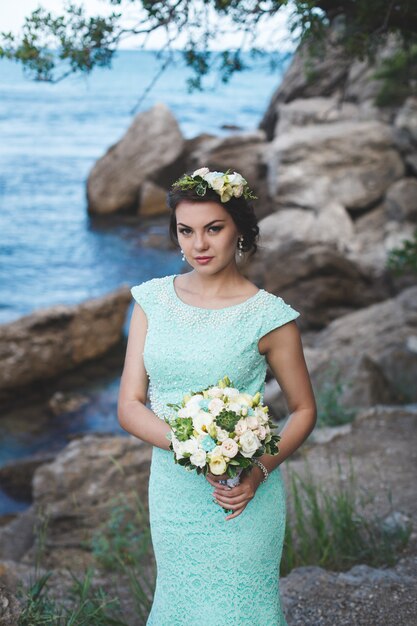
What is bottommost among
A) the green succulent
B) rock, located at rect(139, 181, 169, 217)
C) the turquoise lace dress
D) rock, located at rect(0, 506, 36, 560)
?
rock, located at rect(139, 181, 169, 217)

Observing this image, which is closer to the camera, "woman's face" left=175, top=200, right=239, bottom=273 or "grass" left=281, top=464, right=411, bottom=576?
"woman's face" left=175, top=200, right=239, bottom=273

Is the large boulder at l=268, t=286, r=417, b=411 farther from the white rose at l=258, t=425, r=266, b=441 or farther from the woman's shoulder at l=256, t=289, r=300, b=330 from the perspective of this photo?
the white rose at l=258, t=425, r=266, b=441

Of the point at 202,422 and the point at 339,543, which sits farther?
the point at 339,543

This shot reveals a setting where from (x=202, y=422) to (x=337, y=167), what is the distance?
45.6 feet

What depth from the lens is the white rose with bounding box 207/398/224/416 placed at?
2.58 m

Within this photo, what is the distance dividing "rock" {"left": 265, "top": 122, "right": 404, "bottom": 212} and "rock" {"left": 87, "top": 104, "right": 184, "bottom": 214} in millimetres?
5604

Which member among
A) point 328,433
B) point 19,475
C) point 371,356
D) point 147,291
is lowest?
point 19,475

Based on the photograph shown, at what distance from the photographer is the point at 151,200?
2100 centimetres

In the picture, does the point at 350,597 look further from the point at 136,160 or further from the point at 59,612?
the point at 136,160

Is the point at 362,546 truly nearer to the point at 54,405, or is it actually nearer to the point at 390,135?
the point at 54,405

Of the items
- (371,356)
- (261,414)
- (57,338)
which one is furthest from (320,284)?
(261,414)

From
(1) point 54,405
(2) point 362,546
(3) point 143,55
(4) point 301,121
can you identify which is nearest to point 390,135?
(4) point 301,121

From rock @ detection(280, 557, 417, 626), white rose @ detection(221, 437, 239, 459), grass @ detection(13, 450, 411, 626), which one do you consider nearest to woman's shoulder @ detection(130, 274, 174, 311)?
white rose @ detection(221, 437, 239, 459)

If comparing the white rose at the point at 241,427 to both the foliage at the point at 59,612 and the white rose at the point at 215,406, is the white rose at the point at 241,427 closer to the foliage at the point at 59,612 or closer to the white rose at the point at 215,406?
the white rose at the point at 215,406
